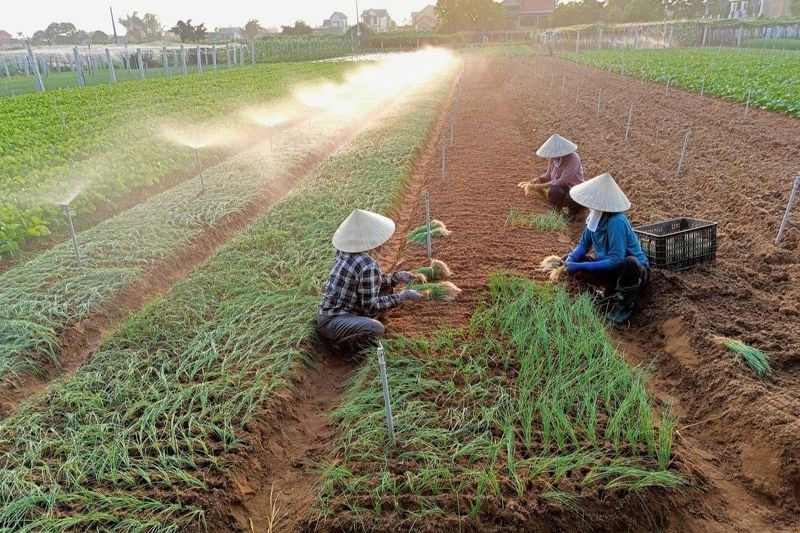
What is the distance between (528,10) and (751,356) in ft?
299

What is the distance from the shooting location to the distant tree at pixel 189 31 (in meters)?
52.3

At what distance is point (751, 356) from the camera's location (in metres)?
3.66

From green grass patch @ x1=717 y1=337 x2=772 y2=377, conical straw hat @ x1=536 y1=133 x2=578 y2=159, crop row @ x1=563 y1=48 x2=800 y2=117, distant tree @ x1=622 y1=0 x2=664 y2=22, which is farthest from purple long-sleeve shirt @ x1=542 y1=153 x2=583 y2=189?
distant tree @ x1=622 y1=0 x2=664 y2=22

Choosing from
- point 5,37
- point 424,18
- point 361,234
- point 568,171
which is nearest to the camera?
point 361,234

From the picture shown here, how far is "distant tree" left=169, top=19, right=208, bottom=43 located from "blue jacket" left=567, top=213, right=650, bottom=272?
187 ft

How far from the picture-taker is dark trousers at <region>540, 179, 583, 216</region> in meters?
7.01

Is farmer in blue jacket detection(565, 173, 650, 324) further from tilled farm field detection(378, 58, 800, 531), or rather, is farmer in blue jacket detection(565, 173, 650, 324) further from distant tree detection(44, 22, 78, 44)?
distant tree detection(44, 22, 78, 44)

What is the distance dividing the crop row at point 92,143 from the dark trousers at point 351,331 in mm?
4982

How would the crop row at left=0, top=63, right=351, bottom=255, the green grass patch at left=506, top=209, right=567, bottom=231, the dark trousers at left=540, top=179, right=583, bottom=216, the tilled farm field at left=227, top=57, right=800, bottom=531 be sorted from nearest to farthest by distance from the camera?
the tilled farm field at left=227, top=57, right=800, bottom=531 → the green grass patch at left=506, top=209, right=567, bottom=231 → the dark trousers at left=540, top=179, right=583, bottom=216 → the crop row at left=0, top=63, right=351, bottom=255

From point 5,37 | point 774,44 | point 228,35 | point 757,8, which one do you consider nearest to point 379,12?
point 228,35

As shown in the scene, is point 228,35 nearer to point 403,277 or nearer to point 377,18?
point 377,18

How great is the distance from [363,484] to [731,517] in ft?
6.46

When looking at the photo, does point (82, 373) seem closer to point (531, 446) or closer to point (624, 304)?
point (531, 446)

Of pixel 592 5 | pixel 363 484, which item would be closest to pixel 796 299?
pixel 363 484
